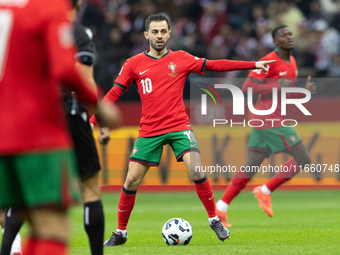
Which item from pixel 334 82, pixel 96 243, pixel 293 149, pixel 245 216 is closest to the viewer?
pixel 96 243

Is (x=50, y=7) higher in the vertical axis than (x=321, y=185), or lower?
higher

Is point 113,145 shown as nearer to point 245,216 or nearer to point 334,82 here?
point 245,216

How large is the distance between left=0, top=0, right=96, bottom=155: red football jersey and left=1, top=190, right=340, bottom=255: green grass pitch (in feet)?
10.8

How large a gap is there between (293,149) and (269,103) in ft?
2.55

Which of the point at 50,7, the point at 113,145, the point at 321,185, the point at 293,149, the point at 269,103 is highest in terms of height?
→ the point at 50,7

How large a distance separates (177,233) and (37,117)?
3.93 metres

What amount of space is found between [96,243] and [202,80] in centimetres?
972

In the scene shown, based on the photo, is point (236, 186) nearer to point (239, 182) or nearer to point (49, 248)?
point (239, 182)

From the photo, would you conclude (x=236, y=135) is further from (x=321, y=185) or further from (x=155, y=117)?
(x=155, y=117)

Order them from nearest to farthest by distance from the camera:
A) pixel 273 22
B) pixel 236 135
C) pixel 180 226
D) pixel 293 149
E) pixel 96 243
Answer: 1. pixel 96 243
2. pixel 180 226
3. pixel 293 149
4. pixel 236 135
5. pixel 273 22

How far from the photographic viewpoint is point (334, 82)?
13.3 metres

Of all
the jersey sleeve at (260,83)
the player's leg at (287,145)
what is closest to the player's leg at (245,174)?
the player's leg at (287,145)

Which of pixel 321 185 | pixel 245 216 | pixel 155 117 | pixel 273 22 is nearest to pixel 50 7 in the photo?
pixel 155 117

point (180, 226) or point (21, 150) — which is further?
point (180, 226)
